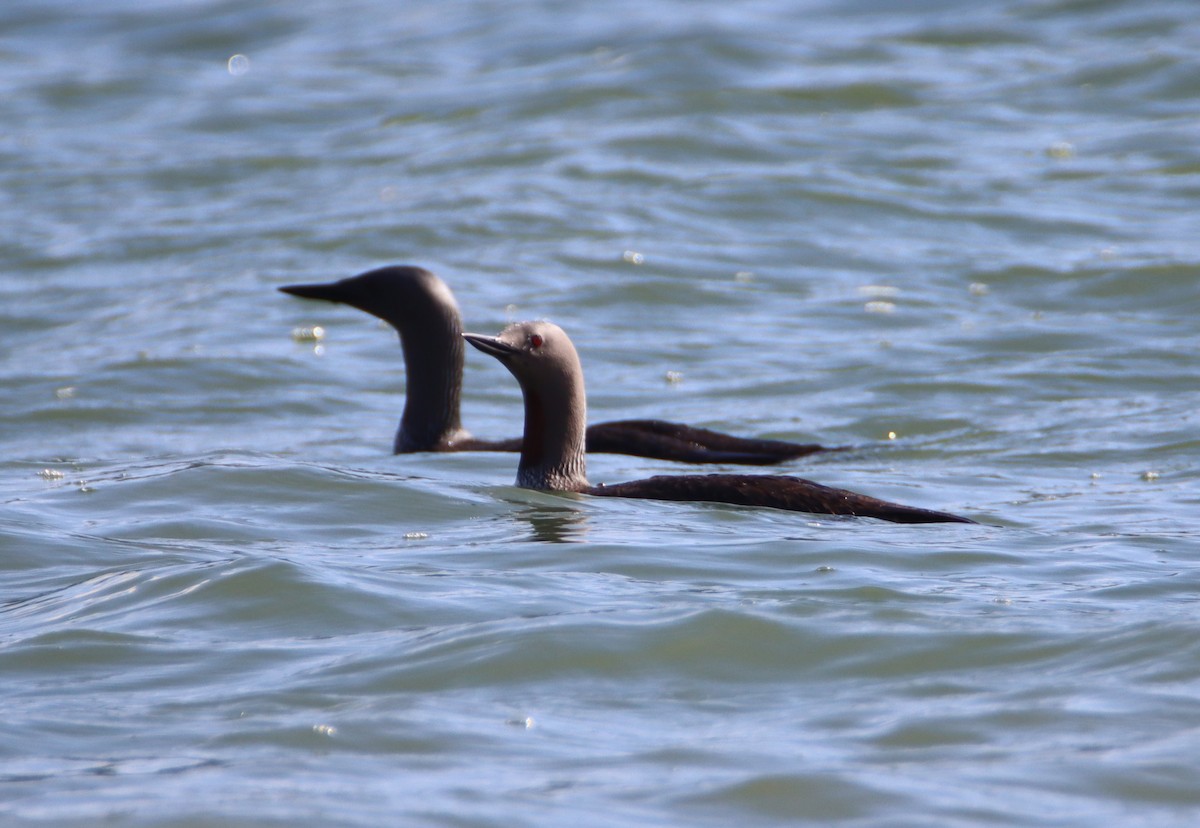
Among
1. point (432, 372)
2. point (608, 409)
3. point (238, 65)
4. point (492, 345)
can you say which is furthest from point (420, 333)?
point (238, 65)

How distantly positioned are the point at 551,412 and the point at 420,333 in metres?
2.21

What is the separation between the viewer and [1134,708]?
488cm

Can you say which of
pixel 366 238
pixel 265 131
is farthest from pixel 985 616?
pixel 265 131

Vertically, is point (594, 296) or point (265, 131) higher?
point (265, 131)

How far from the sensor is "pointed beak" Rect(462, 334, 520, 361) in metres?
7.52

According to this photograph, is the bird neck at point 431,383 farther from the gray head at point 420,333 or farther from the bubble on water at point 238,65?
the bubble on water at point 238,65

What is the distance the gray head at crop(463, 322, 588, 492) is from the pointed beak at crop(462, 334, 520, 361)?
2.6 inches

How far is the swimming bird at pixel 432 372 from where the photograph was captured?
9203 millimetres

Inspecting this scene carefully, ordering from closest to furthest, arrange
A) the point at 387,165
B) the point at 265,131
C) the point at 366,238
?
the point at 366,238 < the point at 387,165 < the point at 265,131

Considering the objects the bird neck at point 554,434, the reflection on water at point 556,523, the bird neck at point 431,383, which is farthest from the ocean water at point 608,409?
the bird neck at point 431,383

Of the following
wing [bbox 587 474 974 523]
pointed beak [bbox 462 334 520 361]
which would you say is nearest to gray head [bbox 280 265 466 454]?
pointed beak [bbox 462 334 520 361]

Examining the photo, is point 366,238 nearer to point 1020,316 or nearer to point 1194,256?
point 1020,316

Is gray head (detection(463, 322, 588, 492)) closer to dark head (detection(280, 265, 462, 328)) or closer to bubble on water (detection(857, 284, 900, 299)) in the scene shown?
dark head (detection(280, 265, 462, 328))

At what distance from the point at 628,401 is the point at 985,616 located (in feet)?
18.6
